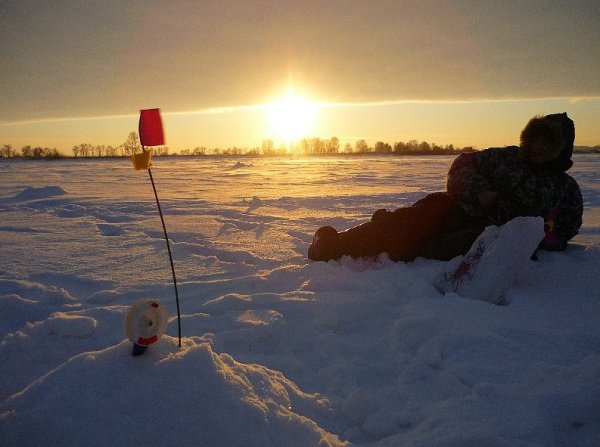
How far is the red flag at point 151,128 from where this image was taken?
1.17 m

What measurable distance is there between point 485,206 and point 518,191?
240 millimetres

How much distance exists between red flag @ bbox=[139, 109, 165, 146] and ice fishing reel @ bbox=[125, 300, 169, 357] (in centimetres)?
51

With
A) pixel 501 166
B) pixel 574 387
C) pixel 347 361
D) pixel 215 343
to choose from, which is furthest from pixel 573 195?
pixel 215 343

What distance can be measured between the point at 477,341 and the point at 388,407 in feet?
1.98

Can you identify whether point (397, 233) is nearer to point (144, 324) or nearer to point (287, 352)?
point (287, 352)

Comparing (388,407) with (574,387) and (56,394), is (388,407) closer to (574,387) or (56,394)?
(574,387)

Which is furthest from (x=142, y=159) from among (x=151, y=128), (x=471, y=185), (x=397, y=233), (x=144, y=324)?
(x=471, y=185)

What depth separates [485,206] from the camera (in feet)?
9.06

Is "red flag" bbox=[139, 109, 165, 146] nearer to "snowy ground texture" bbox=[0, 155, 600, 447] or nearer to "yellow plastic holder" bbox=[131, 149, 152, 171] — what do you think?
"yellow plastic holder" bbox=[131, 149, 152, 171]

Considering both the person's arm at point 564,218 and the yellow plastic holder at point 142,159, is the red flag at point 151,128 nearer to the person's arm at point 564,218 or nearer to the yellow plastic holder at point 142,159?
the yellow plastic holder at point 142,159

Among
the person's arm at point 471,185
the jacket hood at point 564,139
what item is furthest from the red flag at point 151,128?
the jacket hood at point 564,139

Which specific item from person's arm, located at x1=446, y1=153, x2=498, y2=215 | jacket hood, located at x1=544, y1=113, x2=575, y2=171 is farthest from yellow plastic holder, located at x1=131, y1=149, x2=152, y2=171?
jacket hood, located at x1=544, y1=113, x2=575, y2=171

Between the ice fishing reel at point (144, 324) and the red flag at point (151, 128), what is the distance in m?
0.51

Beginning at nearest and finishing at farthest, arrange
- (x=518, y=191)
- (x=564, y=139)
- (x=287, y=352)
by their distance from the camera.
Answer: (x=287, y=352), (x=564, y=139), (x=518, y=191)
